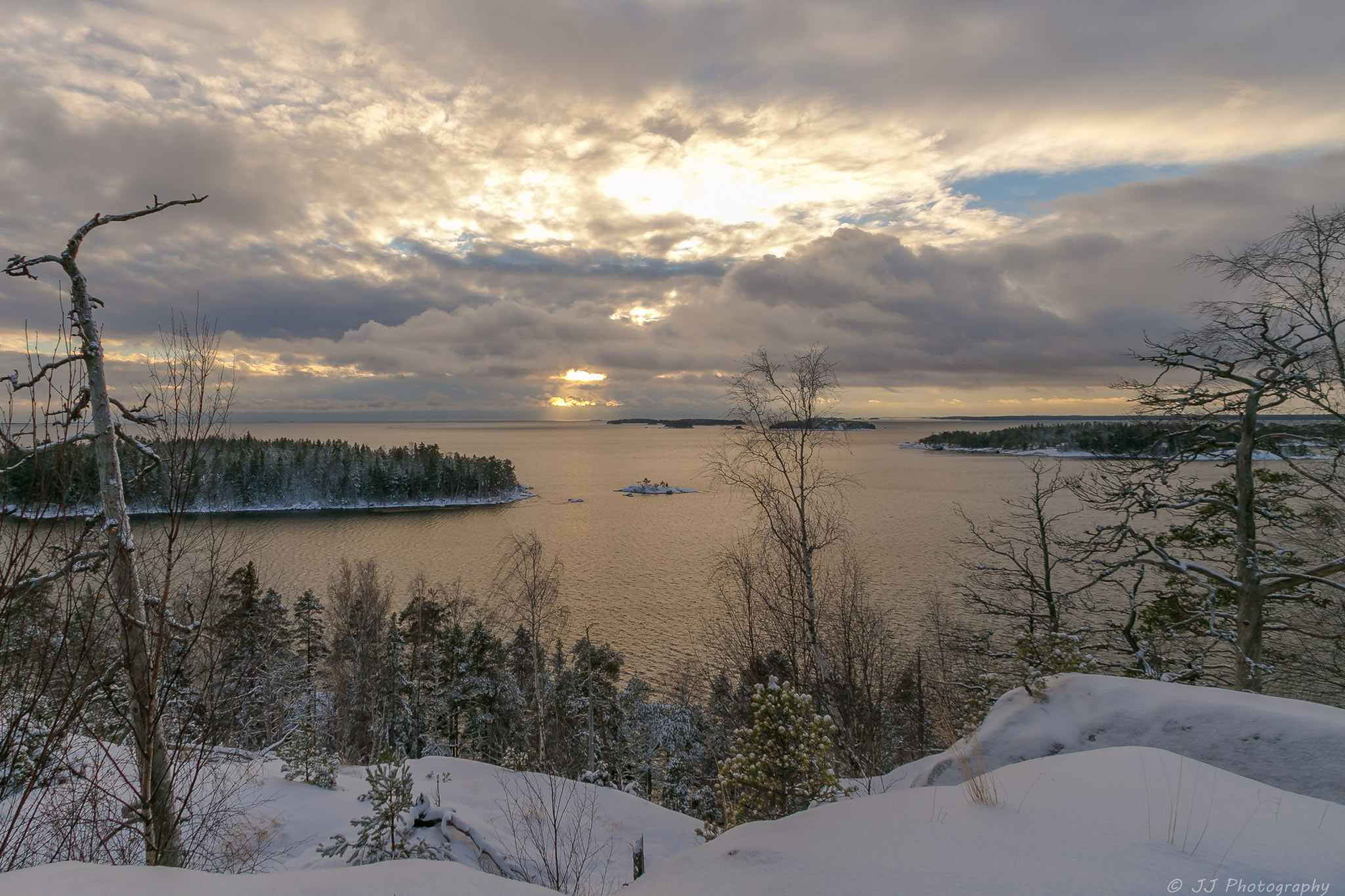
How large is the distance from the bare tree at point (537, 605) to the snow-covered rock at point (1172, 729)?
13.8 m

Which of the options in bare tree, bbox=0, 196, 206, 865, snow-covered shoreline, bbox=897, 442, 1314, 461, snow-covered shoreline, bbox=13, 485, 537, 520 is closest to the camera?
bare tree, bbox=0, 196, 206, 865

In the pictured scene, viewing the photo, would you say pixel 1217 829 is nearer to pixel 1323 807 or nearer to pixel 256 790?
pixel 1323 807

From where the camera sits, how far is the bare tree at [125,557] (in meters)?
4.36

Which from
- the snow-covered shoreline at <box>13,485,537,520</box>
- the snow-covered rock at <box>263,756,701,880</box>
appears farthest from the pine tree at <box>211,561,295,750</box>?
the snow-covered shoreline at <box>13,485,537,520</box>

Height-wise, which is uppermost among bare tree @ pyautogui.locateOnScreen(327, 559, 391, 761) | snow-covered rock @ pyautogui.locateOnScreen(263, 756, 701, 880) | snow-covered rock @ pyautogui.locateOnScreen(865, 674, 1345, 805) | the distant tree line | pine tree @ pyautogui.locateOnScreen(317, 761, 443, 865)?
the distant tree line

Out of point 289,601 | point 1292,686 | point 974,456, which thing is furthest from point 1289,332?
point 974,456

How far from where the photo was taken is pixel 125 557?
4.59m

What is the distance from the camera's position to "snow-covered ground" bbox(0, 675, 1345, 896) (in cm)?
283

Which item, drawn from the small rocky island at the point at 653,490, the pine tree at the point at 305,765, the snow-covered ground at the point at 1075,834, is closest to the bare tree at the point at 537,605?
the pine tree at the point at 305,765

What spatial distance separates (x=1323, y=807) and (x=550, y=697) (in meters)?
22.8

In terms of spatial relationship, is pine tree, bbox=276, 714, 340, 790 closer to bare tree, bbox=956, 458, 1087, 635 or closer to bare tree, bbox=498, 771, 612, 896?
bare tree, bbox=498, 771, 612, 896

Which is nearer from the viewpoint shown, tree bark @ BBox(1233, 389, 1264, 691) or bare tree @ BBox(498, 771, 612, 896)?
bare tree @ BBox(498, 771, 612, 896)

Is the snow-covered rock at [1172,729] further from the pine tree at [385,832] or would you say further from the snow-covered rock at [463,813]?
the pine tree at [385,832]

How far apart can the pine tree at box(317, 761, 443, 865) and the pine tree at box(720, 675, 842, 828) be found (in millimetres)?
3510
